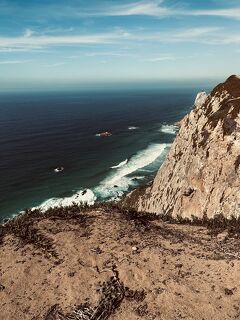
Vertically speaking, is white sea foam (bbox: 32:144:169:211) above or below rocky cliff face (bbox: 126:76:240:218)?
below

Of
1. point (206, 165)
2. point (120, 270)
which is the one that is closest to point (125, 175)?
point (206, 165)

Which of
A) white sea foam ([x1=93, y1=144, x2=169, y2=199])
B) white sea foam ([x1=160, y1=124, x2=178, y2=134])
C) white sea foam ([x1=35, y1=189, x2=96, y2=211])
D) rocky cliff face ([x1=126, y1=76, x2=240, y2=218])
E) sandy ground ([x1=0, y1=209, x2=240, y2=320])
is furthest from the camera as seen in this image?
white sea foam ([x1=160, y1=124, x2=178, y2=134])

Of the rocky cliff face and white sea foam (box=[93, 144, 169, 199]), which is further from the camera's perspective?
white sea foam (box=[93, 144, 169, 199])

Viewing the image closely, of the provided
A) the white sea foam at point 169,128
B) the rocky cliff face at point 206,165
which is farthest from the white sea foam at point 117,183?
the white sea foam at point 169,128

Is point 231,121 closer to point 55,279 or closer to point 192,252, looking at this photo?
point 192,252

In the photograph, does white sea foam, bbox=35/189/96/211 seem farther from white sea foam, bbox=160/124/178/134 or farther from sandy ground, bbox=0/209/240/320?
white sea foam, bbox=160/124/178/134

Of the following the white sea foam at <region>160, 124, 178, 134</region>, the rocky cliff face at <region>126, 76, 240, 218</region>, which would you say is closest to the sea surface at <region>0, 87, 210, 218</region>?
the white sea foam at <region>160, 124, 178, 134</region>

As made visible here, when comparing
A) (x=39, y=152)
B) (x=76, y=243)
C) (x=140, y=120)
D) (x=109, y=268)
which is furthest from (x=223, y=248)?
(x=140, y=120)

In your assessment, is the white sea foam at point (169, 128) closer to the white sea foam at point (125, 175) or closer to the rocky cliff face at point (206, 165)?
the white sea foam at point (125, 175)
